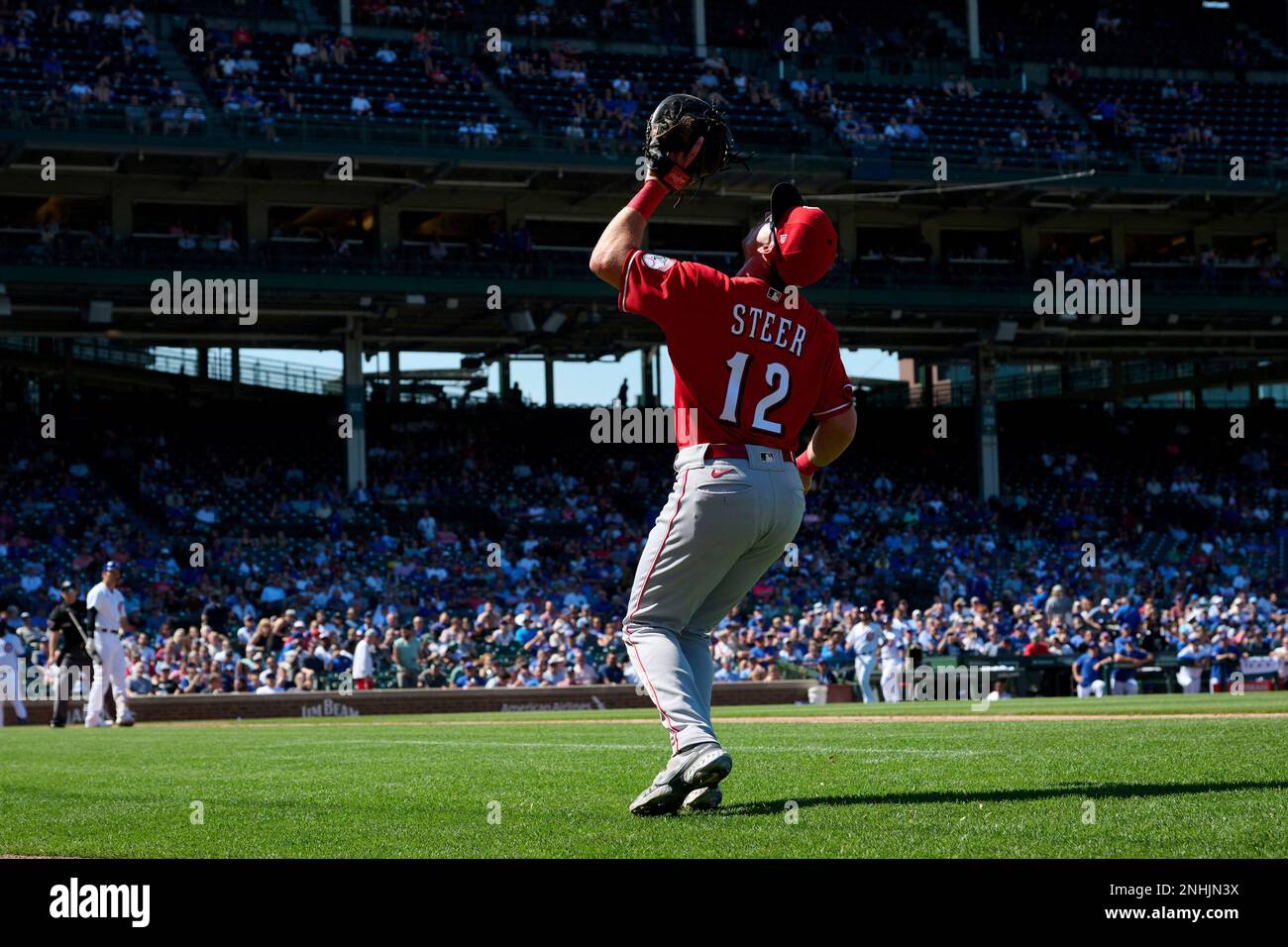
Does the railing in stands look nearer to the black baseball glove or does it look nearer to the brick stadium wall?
the brick stadium wall

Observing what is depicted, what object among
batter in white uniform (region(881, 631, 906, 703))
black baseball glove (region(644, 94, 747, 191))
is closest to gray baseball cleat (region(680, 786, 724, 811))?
black baseball glove (region(644, 94, 747, 191))

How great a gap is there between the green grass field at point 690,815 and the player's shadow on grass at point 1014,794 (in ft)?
0.04

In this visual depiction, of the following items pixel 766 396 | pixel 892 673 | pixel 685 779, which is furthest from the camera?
pixel 892 673

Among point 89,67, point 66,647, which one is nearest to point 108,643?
point 66,647

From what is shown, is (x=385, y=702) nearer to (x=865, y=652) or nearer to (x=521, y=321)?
(x=865, y=652)

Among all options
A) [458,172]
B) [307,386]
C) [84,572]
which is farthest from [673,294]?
[307,386]

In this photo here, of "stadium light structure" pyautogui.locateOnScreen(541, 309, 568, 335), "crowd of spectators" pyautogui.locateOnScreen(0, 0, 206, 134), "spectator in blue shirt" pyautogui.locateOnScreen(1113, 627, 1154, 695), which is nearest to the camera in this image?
"spectator in blue shirt" pyautogui.locateOnScreen(1113, 627, 1154, 695)

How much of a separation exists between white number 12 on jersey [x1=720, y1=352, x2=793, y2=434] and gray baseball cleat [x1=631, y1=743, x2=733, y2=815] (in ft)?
3.69

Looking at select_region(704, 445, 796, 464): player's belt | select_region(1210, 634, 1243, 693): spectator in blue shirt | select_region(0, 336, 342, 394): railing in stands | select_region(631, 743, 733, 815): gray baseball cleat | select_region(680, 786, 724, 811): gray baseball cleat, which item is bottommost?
select_region(1210, 634, 1243, 693): spectator in blue shirt

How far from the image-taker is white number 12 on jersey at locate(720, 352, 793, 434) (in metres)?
5.69

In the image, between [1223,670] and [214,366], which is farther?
[214,366]

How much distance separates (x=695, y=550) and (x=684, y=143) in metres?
1.43

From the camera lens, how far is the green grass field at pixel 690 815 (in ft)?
15.3

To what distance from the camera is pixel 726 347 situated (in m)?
5.67
